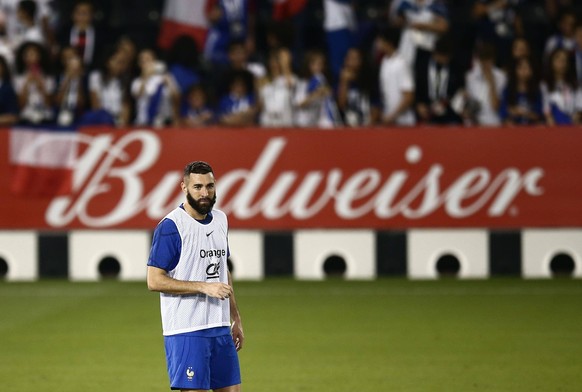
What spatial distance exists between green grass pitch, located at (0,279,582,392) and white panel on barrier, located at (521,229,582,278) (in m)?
0.37

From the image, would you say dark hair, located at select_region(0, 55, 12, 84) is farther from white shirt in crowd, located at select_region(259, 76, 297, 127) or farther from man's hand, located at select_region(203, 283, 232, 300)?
man's hand, located at select_region(203, 283, 232, 300)

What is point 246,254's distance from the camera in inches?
629

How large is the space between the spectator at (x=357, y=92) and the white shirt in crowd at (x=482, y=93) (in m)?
1.21

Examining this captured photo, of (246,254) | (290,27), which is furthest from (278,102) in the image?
(246,254)

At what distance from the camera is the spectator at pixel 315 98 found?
638 inches

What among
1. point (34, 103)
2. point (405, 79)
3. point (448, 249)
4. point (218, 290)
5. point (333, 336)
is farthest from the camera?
point (34, 103)

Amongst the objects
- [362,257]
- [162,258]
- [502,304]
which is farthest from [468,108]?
[162,258]

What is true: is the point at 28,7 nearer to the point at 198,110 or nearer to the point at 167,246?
the point at 198,110

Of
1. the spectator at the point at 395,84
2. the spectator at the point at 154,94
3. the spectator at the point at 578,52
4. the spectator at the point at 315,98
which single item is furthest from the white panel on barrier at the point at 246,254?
the spectator at the point at 578,52

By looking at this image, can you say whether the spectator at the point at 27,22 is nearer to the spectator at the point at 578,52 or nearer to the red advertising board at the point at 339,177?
the red advertising board at the point at 339,177

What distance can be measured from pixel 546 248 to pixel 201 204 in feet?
31.8

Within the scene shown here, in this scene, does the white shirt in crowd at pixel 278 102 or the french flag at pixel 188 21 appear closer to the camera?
the white shirt in crowd at pixel 278 102

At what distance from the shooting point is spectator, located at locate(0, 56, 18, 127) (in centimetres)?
1633

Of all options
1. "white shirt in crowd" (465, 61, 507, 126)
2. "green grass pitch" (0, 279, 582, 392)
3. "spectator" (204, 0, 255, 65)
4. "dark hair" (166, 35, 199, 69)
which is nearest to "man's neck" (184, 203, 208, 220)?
"green grass pitch" (0, 279, 582, 392)
